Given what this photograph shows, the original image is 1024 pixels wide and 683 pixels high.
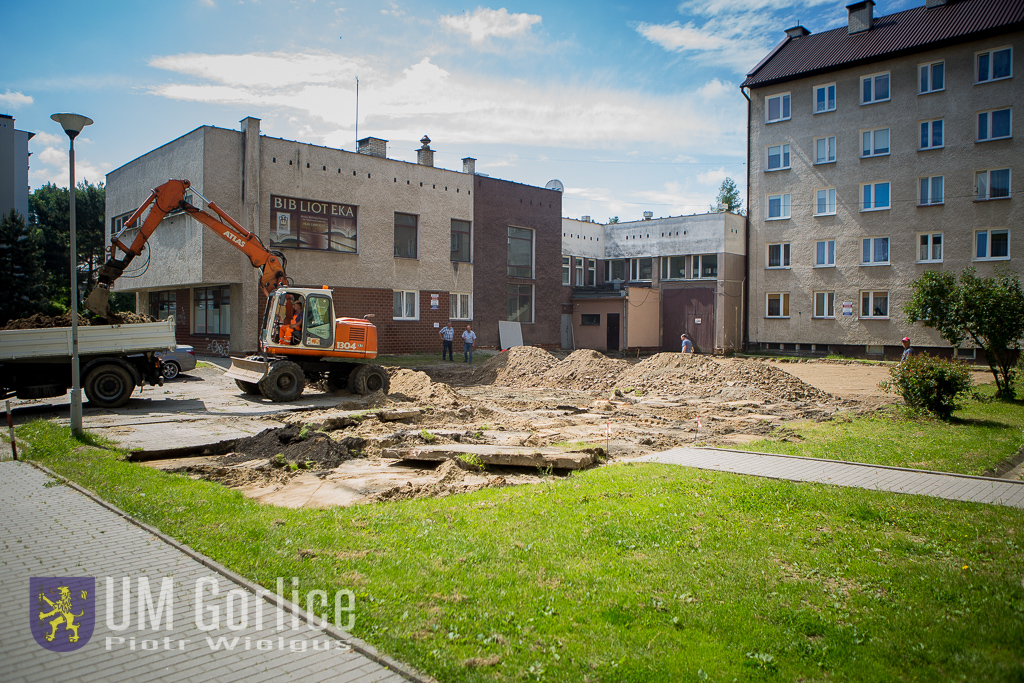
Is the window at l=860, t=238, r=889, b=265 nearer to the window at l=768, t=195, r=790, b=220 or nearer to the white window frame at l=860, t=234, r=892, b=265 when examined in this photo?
the white window frame at l=860, t=234, r=892, b=265

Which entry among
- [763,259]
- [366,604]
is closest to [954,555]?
[366,604]

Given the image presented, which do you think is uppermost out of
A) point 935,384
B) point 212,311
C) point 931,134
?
point 931,134

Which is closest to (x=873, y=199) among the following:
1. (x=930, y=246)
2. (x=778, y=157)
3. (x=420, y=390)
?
(x=930, y=246)

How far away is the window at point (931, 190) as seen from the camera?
30752 mm

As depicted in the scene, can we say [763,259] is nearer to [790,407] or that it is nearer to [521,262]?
[521,262]

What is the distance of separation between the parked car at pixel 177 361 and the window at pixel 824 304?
30.3 metres

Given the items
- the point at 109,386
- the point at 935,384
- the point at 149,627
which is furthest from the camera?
the point at 109,386

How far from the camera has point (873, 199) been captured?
107 ft

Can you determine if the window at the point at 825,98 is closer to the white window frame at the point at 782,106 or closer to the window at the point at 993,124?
the white window frame at the point at 782,106

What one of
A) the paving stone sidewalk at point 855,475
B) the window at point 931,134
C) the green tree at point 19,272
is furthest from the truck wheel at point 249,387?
the window at point 931,134

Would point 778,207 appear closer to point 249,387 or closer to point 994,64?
point 994,64

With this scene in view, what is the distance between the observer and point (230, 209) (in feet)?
81.6

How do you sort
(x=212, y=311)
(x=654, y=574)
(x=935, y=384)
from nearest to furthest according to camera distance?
(x=654, y=574) → (x=935, y=384) → (x=212, y=311)

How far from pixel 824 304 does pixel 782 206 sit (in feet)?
20.0
